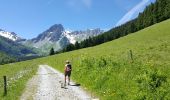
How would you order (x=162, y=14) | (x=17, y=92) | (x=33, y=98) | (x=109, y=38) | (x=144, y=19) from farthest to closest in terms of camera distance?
(x=109, y=38), (x=144, y=19), (x=162, y=14), (x=17, y=92), (x=33, y=98)

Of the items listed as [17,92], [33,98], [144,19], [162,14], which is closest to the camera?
[33,98]

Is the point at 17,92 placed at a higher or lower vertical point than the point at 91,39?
lower

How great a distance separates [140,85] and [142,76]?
64 cm

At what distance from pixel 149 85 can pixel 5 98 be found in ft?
43.1

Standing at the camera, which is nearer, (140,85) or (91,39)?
(140,85)

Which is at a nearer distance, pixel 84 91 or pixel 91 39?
pixel 84 91

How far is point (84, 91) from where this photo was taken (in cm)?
3053

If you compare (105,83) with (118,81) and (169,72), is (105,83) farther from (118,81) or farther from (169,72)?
(169,72)

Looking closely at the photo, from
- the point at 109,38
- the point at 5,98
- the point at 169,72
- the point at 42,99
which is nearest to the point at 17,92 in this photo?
the point at 5,98

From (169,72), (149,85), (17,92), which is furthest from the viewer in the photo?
(17,92)

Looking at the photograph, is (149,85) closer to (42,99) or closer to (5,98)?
(42,99)

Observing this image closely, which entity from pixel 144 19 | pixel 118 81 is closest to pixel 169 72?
pixel 118 81

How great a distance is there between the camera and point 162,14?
137 m

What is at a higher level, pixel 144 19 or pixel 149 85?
pixel 144 19
